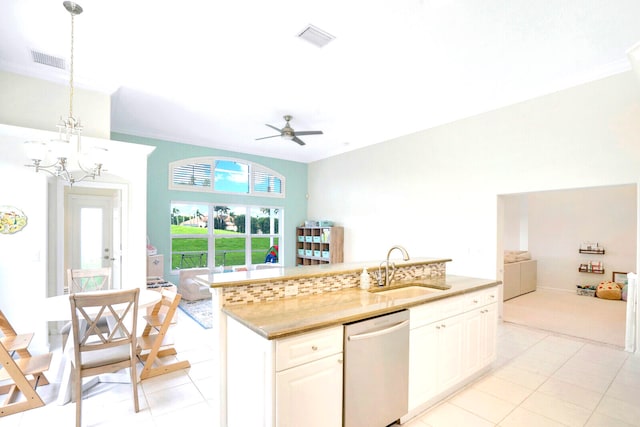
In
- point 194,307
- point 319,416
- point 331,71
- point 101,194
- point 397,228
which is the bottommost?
point 194,307

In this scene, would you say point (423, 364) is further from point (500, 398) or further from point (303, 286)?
point (303, 286)

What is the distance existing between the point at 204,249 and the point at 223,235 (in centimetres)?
54

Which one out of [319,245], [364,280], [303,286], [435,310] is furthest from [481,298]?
[319,245]

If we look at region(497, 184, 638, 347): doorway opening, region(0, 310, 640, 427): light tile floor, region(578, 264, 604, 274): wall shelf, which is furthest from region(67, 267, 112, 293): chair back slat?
region(578, 264, 604, 274): wall shelf

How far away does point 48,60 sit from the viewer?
136 inches

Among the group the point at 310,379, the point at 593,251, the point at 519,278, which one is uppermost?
the point at 593,251

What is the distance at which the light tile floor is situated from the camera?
7.54 feet

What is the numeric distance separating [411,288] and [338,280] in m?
0.78

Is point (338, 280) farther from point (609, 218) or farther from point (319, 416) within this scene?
point (609, 218)

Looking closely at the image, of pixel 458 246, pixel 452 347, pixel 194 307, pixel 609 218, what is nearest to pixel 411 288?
pixel 452 347

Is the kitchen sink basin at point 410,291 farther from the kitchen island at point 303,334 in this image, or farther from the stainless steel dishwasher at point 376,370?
the stainless steel dishwasher at point 376,370

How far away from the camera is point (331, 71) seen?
3.68m

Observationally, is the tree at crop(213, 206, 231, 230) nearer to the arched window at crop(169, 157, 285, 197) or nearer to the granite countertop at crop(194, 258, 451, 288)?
the arched window at crop(169, 157, 285, 197)

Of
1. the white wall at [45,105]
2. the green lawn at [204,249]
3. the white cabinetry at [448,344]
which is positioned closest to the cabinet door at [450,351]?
the white cabinetry at [448,344]
